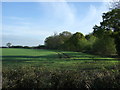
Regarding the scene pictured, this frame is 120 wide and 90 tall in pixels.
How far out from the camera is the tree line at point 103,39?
69.3 ft

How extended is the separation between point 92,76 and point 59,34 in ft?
190

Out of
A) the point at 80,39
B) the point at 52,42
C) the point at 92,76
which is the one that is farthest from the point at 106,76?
the point at 52,42

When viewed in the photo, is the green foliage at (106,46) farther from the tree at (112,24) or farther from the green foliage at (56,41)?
the green foliage at (56,41)

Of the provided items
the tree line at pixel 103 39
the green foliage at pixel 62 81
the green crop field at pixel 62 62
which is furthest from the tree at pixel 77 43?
the green foliage at pixel 62 81

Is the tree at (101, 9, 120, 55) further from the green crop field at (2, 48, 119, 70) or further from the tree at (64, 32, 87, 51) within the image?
the tree at (64, 32, 87, 51)

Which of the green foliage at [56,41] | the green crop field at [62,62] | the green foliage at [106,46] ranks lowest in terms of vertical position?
the green crop field at [62,62]

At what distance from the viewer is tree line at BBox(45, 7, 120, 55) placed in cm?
2112

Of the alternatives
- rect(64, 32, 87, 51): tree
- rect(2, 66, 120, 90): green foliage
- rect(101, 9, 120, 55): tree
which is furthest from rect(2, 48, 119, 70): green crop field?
rect(64, 32, 87, 51): tree

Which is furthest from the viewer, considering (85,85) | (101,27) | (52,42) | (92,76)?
(52,42)

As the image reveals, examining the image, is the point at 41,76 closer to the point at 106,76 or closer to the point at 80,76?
the point at 80,76

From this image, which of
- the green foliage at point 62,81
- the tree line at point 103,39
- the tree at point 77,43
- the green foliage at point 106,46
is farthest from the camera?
the tree at point 77,43

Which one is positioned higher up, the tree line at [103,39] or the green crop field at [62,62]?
the tree line at [103,39]

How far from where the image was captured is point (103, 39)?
2942 centimetres

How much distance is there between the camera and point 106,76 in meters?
3.93
